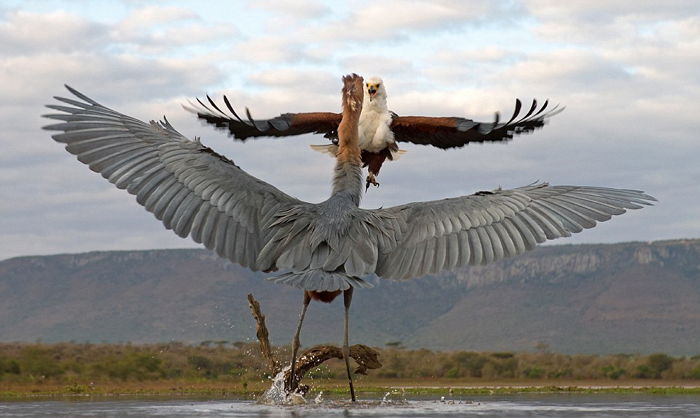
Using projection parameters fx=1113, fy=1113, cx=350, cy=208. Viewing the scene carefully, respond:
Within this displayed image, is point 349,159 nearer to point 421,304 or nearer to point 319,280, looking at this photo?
point 319,280

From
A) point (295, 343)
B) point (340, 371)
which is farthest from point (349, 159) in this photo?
point (340, 371)

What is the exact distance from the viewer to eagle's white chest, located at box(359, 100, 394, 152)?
15.8m

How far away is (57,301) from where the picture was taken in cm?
10862

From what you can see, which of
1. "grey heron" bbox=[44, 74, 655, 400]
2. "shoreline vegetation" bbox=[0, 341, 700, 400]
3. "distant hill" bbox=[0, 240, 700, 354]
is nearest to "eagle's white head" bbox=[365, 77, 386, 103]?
"grey heron" bbox=[44, 74, 655, 400]

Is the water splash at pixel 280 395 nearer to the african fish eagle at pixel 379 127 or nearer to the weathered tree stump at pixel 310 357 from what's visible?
the weathered tree stump at pixel 310 357

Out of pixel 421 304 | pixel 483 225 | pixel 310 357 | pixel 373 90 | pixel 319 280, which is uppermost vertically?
pixel 421 304

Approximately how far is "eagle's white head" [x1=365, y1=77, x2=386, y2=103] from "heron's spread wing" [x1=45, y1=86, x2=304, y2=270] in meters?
4.13

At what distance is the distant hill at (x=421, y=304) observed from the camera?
279 ft

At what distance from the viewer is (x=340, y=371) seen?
1464 inches

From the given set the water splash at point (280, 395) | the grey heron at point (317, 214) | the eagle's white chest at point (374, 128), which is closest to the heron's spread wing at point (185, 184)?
the grey heron at point (317, 214)

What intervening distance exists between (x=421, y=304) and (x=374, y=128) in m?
86.3

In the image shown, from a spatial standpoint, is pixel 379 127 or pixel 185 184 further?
pixel 379 127

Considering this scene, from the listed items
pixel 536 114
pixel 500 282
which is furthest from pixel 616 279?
pixel 536 114

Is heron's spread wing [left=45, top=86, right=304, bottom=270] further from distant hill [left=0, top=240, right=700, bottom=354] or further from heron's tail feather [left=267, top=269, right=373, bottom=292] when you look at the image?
distant hill [left=0, top=240, right=700, bottom=354]
